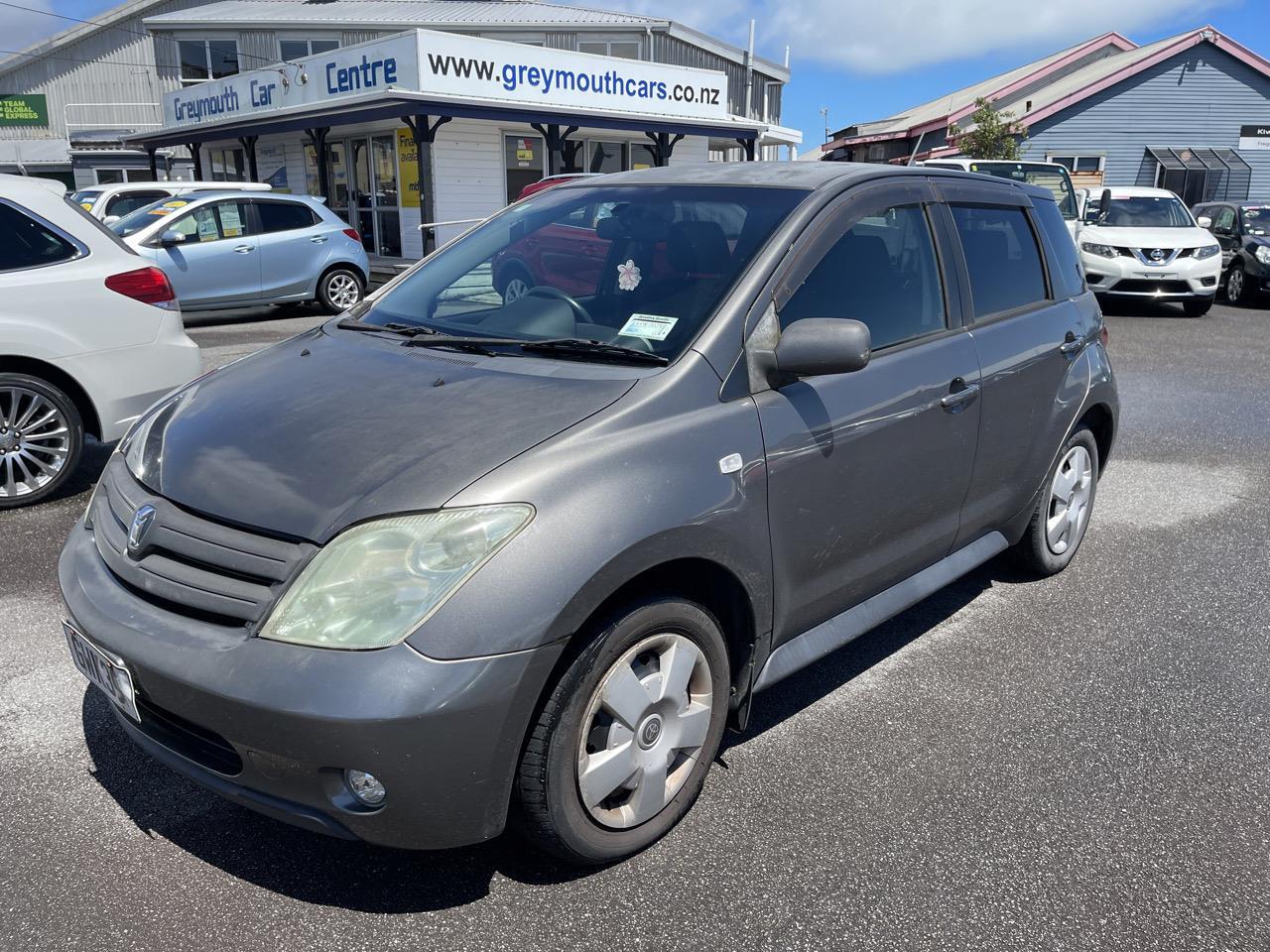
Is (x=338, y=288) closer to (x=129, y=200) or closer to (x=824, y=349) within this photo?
(x=129, y=200)

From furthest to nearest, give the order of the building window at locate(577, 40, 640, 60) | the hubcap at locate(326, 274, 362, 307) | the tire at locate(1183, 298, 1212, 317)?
the building window at locate(577, 40, 640, 60) < the tire at locate(1183, 298, 1212, 317) < the hubcap at locate(326, 274, 362, 307)

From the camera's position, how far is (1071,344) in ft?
14.1

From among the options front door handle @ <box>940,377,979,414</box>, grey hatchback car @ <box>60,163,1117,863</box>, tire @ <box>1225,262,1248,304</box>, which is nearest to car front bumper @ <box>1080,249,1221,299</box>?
tire @ <box>1225,262,1248,304</box>

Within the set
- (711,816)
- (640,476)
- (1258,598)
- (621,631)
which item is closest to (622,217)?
(640,476)

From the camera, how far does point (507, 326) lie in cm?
324

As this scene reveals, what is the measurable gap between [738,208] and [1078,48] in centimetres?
3795

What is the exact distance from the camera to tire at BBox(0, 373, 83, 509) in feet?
17.4

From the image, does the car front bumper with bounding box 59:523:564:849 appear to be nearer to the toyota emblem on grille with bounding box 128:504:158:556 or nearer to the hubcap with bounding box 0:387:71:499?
the toyota emblem on grille with bounding box 128:504:158:556

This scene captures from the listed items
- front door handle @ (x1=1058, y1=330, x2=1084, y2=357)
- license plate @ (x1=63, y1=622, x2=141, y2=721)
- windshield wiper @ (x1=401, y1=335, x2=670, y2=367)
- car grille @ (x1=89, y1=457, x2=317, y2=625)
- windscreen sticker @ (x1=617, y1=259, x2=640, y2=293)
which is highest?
windscreen sticker @ (x1=617, y1=259, x2=640, y2=293)

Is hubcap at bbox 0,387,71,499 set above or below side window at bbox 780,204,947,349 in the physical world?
below

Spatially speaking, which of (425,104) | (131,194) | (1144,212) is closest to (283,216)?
(131,194)

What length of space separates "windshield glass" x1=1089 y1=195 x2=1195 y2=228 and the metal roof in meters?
17.7

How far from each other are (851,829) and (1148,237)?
13864 millimetres

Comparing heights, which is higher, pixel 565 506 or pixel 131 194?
pixel 131 194
